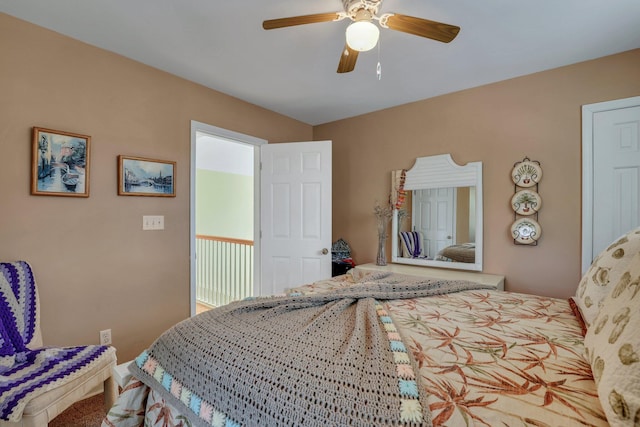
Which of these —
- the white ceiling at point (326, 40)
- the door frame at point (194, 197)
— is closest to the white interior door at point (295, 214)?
the door frame at point (194, 197)

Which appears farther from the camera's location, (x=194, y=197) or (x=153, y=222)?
(x=194, y=197)

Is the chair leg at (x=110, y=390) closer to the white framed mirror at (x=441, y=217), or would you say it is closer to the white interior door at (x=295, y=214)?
the white interior door at (x=295, y=214)

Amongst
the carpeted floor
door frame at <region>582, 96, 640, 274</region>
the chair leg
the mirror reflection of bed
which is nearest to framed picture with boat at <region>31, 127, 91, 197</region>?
the chair leg

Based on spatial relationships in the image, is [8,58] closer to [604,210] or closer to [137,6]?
[137,6]

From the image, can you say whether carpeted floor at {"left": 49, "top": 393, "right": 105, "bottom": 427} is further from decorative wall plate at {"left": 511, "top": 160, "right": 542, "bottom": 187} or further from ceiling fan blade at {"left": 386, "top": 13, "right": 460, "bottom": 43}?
decorative wall plate at {"left": 511, "top": 160, "right": 542, "bottom": 187}

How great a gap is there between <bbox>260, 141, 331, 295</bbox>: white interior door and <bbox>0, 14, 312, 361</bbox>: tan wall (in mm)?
847

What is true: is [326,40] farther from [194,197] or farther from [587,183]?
[587,183]

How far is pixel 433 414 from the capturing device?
658mm

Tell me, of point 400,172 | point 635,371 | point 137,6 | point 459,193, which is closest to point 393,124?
point 400,172

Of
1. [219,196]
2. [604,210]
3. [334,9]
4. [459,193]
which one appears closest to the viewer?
[334,9]

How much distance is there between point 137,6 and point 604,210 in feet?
11.0

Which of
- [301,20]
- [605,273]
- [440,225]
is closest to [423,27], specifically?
[301,20]

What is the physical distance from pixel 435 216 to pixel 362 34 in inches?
79.4

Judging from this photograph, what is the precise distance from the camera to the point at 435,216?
290 centimetres
